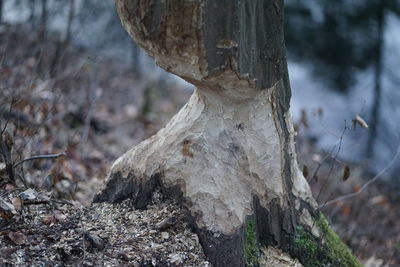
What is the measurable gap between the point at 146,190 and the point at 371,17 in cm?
689

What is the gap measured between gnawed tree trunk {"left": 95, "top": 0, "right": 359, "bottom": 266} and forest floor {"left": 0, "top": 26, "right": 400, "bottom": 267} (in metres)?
0.13

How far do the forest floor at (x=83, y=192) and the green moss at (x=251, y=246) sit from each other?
22 cm

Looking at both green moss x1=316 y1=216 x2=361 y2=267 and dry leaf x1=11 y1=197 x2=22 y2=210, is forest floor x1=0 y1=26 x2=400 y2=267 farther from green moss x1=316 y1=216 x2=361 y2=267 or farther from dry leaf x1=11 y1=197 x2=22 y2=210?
green moss x1=316 y1=216 x2=361 y2=267

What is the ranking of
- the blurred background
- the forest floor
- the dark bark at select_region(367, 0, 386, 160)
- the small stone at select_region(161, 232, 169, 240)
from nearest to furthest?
1. the forest floor
2. the small stone at select_region(161, 232, 169, 240)
3. the blurred background
4. the dark bark at select_region(367, 0, 386, 160)

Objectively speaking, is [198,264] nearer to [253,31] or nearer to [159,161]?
[159,161]

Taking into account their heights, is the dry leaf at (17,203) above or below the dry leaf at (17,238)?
above

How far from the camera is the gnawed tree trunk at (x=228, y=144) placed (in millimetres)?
2246

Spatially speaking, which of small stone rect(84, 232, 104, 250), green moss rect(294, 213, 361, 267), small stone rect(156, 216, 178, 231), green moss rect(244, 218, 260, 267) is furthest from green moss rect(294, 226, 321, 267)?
small stone rect(84, 232, 104, 250)

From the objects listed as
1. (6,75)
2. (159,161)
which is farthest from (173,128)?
(6,75)

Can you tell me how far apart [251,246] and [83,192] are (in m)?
1.83

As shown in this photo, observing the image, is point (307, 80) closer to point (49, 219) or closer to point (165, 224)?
point (165, 224)

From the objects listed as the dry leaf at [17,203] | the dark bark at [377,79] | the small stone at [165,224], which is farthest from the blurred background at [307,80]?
the small stone at [165,224]

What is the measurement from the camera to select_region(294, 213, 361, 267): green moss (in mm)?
2738

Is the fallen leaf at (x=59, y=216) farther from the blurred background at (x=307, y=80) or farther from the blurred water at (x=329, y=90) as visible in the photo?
the blurred water at (x=329, y=90)
